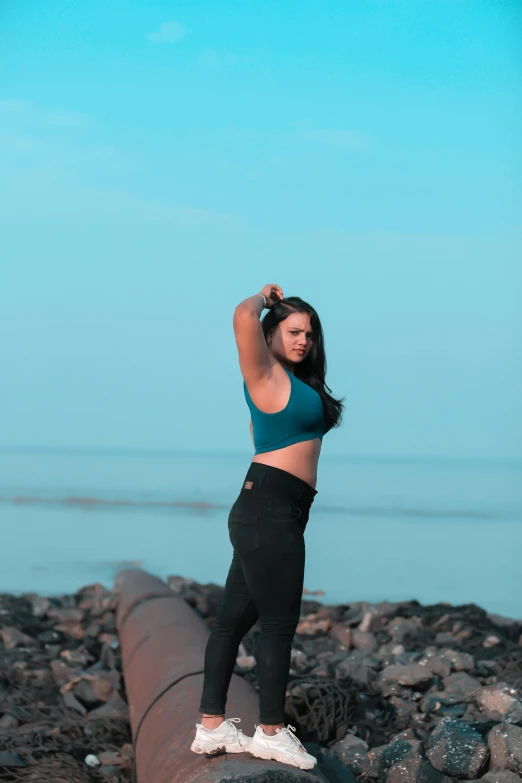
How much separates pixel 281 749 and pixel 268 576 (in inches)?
23.3

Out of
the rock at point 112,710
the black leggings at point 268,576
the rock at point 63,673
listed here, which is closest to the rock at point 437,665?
the rock at point 112,710

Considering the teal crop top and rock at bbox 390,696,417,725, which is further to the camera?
rock at bbox 390,696,417,725

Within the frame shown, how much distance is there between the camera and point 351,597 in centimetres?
1123

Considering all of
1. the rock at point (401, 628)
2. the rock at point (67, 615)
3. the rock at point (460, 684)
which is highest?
the rock at point (460, 684)

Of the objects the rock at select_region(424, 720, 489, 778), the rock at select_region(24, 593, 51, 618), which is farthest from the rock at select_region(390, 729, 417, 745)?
the rock at select_region(24, 593, 51, 618)

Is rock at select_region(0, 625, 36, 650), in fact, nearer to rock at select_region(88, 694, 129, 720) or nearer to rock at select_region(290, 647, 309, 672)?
rock at select_region(88, 694, 129, 720)

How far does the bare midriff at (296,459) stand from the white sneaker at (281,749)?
91cm

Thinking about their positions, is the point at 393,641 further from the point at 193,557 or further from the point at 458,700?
the point at 193,557

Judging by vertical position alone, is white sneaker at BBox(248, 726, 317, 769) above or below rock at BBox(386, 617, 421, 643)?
above

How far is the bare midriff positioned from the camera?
349 centimetres

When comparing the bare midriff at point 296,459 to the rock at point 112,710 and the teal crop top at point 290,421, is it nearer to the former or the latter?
the teal crop top at point 290,421

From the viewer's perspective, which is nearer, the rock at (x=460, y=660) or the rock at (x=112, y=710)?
the rock at (x=112, y=710)

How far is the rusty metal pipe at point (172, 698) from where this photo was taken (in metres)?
3.19

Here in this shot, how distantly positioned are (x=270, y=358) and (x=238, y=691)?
5.67 feet
